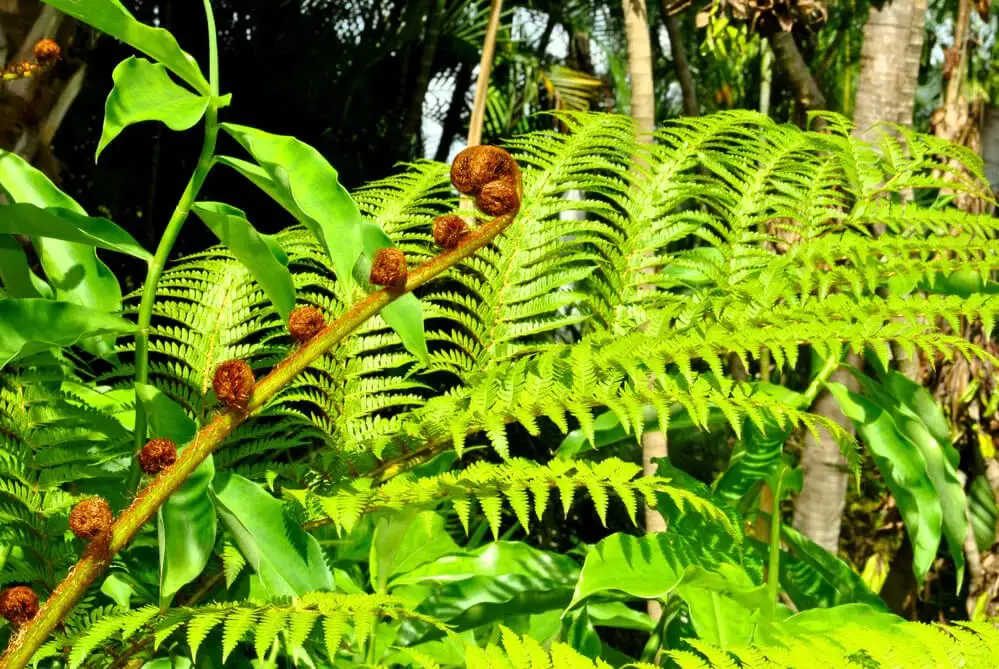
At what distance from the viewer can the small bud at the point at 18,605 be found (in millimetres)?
547

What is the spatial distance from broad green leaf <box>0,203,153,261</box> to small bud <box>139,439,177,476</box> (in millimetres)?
161

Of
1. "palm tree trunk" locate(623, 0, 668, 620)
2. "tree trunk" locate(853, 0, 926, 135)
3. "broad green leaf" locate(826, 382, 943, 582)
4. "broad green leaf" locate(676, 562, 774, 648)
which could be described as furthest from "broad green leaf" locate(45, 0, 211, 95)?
"tree trunk" locate(853, 0, 926, 135)

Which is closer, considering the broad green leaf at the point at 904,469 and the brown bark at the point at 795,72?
the broad green leaf at the point at 904,469

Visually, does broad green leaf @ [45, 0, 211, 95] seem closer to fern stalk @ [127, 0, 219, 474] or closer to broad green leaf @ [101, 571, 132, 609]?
fern stalk @ [127, 0, 219, 474]

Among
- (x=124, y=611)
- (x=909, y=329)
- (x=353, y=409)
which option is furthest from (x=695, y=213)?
(x=124, y=611)

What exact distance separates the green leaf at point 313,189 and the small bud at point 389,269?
0.08 feet

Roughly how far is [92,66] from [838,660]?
5.30 m

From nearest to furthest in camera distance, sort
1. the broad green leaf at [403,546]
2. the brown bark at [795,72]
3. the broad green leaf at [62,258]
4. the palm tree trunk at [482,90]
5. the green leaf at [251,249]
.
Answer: the green leaf at [251,249]
the broad green leaf at [62,258]
the broad green leaf at [403,546]
the brown bark at [795,72]
the palm tree trunk at [482,90]

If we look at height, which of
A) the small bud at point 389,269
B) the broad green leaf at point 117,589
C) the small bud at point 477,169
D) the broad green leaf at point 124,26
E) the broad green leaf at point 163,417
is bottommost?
the broad green leaf at point 117,589

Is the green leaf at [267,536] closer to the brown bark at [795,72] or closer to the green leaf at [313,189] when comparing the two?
the green leaf at [313,189]

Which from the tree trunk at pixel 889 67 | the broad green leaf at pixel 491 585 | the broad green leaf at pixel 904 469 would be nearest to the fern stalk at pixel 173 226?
the broad green leaf at pixel 491 585

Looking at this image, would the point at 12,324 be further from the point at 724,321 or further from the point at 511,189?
the point at 724,321

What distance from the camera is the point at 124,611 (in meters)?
0.72

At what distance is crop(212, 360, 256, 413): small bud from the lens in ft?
1.85
